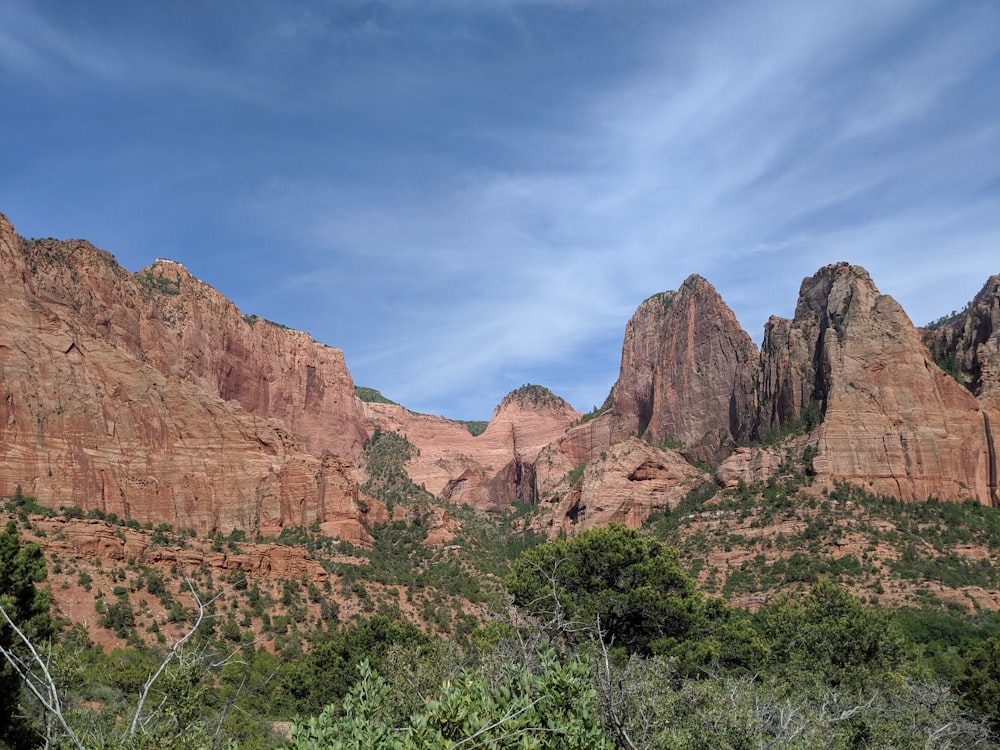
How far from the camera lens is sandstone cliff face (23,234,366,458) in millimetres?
78394

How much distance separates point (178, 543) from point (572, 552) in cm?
3963

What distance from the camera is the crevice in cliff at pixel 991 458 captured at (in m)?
79.3

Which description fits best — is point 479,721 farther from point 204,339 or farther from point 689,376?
point 689,376

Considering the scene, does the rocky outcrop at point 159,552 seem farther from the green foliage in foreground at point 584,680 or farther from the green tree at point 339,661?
the green tree at point 339,661

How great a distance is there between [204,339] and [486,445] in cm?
8398

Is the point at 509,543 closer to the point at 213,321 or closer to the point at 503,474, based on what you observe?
the point at 503,474

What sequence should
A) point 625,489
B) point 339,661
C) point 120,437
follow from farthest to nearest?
point 625,489 → point 120,437 → point 339,661

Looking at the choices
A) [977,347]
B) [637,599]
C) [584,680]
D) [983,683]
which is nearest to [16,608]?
[584,680]

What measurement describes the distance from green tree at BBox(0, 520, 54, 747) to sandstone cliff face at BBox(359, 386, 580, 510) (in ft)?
375

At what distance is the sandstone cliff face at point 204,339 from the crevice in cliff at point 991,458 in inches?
3629

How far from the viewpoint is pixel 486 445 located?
171 m

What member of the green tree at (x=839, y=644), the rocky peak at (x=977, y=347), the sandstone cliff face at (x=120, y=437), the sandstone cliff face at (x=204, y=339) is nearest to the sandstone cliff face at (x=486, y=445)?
the sandstone cliff face at (x=204, y=339)

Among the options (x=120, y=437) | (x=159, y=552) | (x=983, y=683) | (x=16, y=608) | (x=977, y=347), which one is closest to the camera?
(x=16, y=608)

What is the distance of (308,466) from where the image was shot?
76.6m
